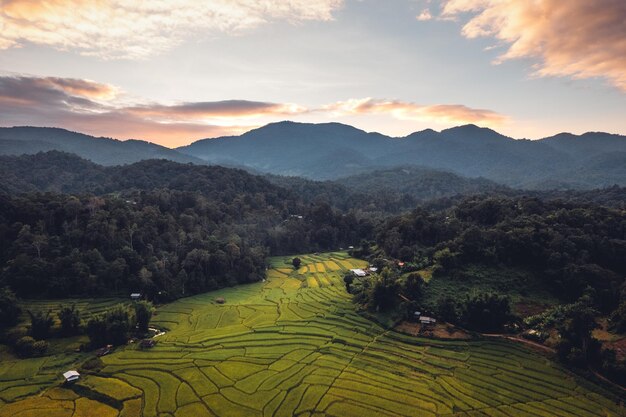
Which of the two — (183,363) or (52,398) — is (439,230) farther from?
(52,398)

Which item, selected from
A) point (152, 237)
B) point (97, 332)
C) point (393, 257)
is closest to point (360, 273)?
point (393, 257)

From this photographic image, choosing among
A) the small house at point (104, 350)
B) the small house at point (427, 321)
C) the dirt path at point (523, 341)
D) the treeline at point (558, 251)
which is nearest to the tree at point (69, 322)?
the small house at point (104, 350)

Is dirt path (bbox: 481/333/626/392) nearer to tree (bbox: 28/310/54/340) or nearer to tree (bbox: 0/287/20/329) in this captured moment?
tree (bbox: 28/310/54/340)

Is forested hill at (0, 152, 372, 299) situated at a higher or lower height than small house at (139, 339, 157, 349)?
higher

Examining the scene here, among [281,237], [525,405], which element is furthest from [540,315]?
[281,237]

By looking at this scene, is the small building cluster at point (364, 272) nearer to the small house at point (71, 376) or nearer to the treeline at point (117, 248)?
the treeline at point (117, 248)

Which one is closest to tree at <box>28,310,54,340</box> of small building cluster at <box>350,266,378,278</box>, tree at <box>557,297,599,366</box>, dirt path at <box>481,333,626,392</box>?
small building cluster at <box>350,266,378,278</box>
